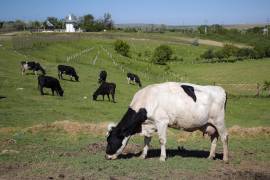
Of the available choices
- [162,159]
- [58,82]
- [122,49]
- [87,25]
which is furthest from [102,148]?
[87,25]

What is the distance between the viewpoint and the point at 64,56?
7175 cm

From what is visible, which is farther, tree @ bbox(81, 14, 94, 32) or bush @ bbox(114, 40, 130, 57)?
tree @ bbox(81, 14, 94, 32)

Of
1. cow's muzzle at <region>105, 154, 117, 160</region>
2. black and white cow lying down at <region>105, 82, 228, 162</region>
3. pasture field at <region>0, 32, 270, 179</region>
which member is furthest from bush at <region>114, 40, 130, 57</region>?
cow's muzzle at <region>105, 154, 117, 160</region>

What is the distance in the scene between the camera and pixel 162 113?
1459 cm

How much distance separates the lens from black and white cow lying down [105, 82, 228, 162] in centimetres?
1462

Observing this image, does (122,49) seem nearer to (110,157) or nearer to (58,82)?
(58,82)

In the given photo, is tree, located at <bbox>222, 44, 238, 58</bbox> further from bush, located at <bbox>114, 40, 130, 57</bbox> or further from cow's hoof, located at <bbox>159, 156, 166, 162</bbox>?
cow's hoof, located at <bbox>159, 156, 166, 162</bbox>

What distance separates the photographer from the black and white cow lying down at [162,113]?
14.6 meters

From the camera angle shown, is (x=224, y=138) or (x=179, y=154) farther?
(x=179, y=154)

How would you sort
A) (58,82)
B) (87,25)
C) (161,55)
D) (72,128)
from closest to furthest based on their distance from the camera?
1. (72,128)
2. (58,82)
3. (161,55)
4. (87,25)

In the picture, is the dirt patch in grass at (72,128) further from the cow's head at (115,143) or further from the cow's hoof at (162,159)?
the cow's hoof at (162,159)

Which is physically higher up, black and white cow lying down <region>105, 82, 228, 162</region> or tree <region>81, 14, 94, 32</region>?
tree <region>81, 14, 94, 32</region>

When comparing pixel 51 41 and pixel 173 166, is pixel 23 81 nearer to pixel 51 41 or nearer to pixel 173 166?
pixel 173 166

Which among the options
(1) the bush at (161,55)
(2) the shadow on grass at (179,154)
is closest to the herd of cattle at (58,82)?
(2) the shadow on grass at (179,154)
